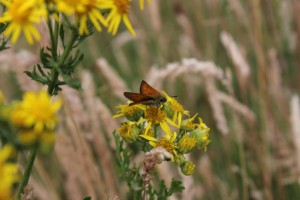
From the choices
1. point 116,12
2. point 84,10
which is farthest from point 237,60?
point 84,10

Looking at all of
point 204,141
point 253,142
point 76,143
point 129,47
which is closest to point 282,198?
point 253,142

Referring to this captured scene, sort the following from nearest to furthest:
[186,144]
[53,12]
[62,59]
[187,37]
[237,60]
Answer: [53,12] → [62,59] → [186,144] → [237,60] → [187,37]

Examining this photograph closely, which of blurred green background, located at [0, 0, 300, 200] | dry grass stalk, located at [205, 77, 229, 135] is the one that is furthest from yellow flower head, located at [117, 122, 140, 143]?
dry grass stalk, located at [205, 77, 229, 135]

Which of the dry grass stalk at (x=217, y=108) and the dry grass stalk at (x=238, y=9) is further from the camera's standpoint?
the dry grass stalk at (x=238, y=9)

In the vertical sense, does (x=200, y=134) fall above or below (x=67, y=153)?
above

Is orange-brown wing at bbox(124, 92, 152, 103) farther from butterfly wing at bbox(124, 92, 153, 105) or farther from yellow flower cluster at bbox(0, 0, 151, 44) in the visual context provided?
yellow flower cluster at bbox(0, 0, 151, 44)

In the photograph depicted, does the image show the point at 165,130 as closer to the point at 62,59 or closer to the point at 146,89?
the point at 146,89

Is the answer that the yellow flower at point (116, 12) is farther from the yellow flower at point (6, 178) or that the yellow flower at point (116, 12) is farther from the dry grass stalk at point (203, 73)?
the dry grass stalk at point (203, 73)

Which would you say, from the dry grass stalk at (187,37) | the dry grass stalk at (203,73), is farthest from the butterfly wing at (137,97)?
the dry grass stalk at (187,37)
